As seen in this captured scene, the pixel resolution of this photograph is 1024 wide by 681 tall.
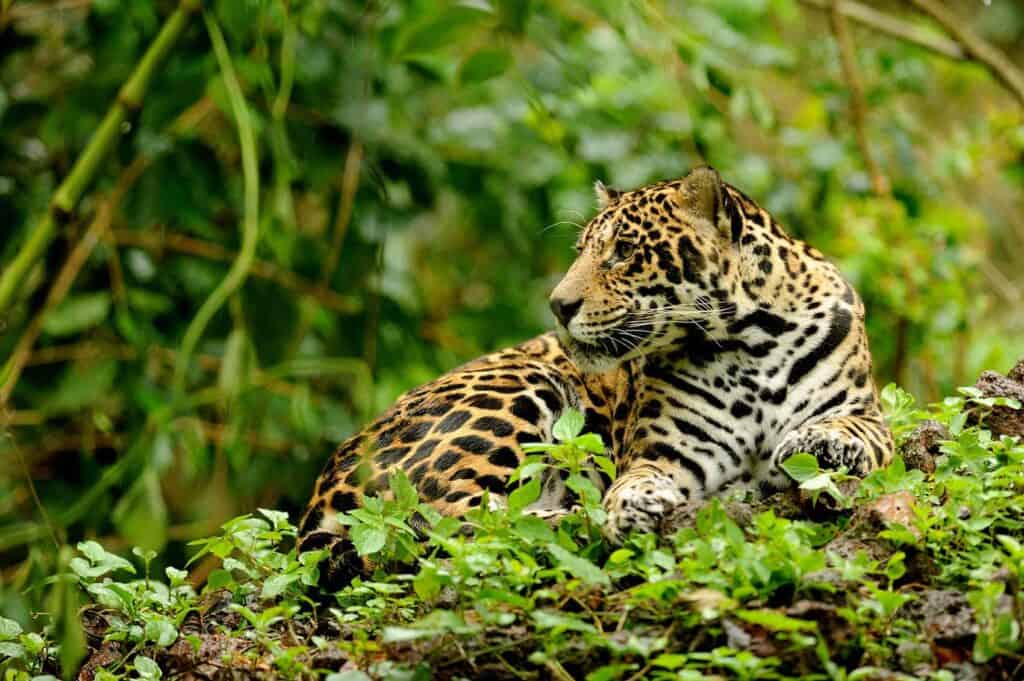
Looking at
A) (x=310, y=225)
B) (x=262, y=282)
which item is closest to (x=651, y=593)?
(x=262, y=282)

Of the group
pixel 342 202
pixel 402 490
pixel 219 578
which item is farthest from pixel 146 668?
pixel 342 202

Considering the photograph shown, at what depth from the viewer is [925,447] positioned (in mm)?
5102

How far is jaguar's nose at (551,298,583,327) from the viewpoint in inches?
218

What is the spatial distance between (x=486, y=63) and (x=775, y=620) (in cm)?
253

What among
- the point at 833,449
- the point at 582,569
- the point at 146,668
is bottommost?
the point at 146,668

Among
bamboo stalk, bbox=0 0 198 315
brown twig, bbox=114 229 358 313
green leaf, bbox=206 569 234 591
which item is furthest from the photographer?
brown twig, bbox=114 229 358 313

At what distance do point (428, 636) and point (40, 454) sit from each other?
5.50 metres

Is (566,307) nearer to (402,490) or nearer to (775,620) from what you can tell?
(402,490)

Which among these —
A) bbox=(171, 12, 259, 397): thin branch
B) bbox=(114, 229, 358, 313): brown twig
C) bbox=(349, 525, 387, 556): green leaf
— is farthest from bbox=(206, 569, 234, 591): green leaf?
bbox=(114, 229, 358, 313): brown twig

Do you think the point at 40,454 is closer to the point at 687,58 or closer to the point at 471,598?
the point at 687,58

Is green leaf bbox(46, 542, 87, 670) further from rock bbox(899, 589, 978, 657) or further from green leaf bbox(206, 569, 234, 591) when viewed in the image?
rock bbox(899, 589, 978, 657)

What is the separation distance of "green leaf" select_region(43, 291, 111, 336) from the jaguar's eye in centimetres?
387

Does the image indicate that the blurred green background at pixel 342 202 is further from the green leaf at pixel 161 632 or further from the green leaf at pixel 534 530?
the green leaf at pixel 534 530

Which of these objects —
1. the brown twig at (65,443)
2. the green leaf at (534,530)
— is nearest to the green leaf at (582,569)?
the green leaf at (534,530)
